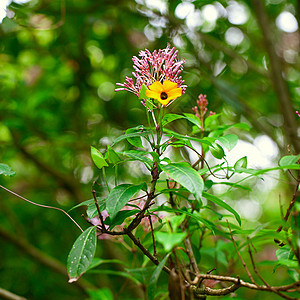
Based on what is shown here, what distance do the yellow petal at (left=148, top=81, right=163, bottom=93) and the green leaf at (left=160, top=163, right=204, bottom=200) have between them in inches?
5.4

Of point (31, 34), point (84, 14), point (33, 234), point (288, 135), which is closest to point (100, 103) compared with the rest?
point (84, 14)

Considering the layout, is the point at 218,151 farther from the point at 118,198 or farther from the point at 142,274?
the point at 142,274

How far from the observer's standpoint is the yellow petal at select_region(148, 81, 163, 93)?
60 centimetres

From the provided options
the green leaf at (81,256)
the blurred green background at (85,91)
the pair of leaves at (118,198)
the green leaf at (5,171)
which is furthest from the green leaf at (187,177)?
the blurred green background at (85,91)

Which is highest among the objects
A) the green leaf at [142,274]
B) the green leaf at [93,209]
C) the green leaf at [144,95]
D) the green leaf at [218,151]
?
the green leaf at [144,95]

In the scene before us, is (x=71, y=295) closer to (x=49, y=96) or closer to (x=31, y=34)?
(x=49, y=96)

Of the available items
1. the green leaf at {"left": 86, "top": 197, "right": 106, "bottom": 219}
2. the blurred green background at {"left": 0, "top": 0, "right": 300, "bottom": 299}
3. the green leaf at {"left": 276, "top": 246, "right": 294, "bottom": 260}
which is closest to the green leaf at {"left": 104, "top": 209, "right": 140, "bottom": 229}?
the green leaf at {"left": 86, "top": 197, "right": 106, "bottom": 219}

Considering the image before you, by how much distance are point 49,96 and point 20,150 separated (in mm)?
333

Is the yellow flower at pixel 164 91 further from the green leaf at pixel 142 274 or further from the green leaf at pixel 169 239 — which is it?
the green leaf at pixel 142 274

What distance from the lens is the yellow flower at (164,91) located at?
60 centimetres

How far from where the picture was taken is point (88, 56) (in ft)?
6.75

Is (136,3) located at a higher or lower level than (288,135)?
higher

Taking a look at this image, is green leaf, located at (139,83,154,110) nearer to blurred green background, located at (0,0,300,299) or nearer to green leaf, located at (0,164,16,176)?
green leaf, located at (0,164,16,176)

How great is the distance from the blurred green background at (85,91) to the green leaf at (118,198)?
3.12 ft
